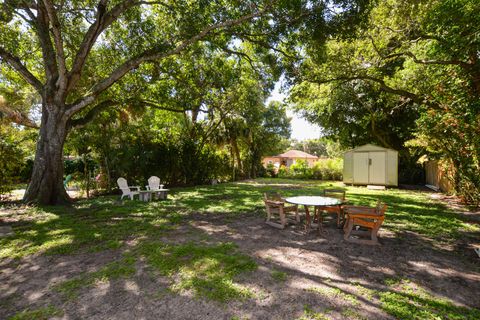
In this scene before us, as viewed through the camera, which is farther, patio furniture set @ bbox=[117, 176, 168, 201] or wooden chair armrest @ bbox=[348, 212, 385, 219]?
patio furniture set @ bbox=[117, 176, 168, 201]

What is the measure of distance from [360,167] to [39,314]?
17.4m

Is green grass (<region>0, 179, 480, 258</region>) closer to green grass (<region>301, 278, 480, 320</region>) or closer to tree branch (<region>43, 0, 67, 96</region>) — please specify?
green grass (<region>301, 278, 480, 320</region>)

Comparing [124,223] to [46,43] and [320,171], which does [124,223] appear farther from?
[320,171]

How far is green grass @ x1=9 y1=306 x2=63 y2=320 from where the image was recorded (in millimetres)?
2744

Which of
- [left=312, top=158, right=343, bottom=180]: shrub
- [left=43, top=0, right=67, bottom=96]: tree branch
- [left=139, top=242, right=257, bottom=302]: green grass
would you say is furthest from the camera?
[left=312, top=158, right=343, bottom=180]: shrub

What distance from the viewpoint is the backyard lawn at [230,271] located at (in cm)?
289

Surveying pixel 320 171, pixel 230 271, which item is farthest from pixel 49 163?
pixel 320 171

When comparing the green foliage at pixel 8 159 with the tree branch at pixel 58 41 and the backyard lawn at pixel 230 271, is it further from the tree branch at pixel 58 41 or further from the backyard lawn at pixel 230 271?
the backyard lawn at pixel 230 271

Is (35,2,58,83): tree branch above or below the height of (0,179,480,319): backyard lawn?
above

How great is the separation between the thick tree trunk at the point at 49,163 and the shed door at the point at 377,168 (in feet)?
54.3

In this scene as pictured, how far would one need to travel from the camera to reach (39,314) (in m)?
2.80

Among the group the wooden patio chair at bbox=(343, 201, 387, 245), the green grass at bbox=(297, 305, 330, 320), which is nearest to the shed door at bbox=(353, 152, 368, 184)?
the wooden patio chair at bbox=(343, 201, 387, 245)

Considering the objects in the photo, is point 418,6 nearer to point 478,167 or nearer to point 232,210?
point 478,167

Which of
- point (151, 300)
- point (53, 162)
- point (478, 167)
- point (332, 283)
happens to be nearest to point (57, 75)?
point (53, 162)
